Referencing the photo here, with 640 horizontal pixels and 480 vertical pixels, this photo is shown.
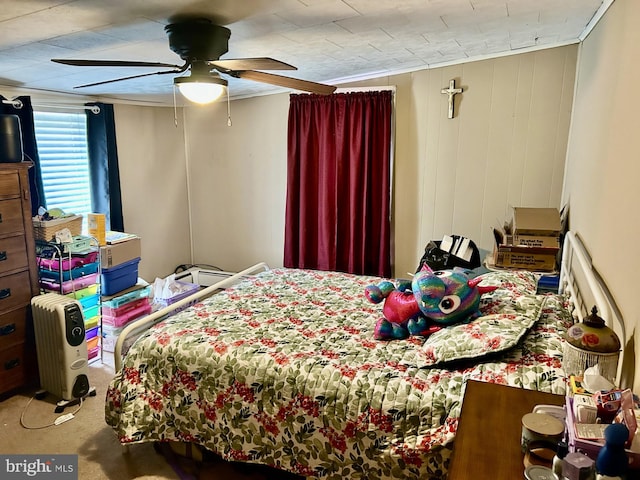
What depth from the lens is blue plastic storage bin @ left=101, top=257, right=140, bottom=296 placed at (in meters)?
3.53

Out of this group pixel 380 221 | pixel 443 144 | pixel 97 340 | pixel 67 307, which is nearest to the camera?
pixel 67 307

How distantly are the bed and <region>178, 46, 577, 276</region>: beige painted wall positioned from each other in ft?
3.48

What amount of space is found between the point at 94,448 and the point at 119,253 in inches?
62.6

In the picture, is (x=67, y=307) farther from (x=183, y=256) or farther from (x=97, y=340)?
(x=183, y=256)

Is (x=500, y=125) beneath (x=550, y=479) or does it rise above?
above

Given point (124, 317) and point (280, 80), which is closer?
point (280, 80)

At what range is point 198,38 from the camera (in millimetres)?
1960

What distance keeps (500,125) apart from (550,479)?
2878 mm

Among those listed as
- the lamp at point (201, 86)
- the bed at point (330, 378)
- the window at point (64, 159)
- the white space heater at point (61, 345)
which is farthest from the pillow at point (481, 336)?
the window at point (64, 159)

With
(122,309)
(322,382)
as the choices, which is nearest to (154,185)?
(122,309)

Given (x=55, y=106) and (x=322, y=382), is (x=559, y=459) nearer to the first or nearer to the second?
(x=322, y=382)

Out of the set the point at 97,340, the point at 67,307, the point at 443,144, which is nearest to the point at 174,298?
the point at 97,340

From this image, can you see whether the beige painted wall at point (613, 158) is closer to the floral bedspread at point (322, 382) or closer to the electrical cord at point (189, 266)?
the floral bedspread at point (322, 382)

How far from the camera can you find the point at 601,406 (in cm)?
102
